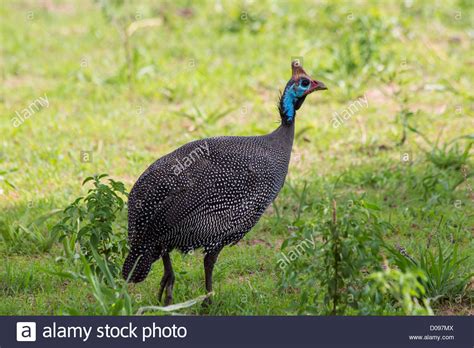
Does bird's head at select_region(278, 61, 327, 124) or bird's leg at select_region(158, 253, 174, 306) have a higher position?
bird's head at select_region(278, 61, 327, 124)

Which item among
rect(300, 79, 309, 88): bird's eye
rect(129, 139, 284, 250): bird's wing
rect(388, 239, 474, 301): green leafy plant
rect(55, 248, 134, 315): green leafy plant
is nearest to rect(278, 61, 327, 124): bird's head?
rect(300, 79, 309, 88): bird's eye

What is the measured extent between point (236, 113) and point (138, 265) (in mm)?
4175

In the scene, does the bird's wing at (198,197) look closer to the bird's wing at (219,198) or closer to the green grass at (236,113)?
the bird's wing at (219,198)

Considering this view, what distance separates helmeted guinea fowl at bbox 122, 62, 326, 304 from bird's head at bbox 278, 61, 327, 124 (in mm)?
351

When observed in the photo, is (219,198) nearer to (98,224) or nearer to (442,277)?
(98,224)

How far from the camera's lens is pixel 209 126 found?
827 centimetres

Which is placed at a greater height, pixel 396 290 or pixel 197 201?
pixel 197 201

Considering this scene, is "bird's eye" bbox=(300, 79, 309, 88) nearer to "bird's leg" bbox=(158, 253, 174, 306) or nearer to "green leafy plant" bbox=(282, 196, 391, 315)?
"green leafy plant" bbox=(282, 196, 391, 315)

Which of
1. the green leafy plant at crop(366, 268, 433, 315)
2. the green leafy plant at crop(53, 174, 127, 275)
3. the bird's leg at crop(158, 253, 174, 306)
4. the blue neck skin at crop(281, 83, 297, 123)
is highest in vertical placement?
the blue neck skin at crop(281, 83, 297, 123)

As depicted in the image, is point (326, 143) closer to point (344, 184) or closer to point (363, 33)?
point (344, 184)

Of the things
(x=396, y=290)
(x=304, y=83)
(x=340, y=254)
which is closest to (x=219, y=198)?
(x=340, y=254)

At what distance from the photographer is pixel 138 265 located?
189 inches

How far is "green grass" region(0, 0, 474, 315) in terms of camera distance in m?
5.76

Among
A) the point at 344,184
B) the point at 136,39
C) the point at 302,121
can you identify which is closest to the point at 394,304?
the point at 344,184
